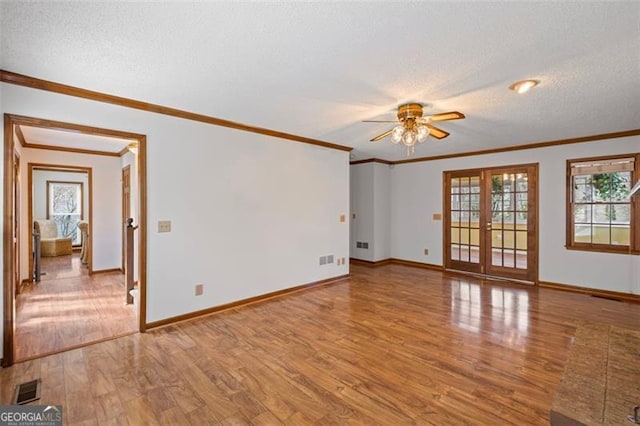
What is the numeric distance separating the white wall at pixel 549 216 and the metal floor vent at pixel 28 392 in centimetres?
643

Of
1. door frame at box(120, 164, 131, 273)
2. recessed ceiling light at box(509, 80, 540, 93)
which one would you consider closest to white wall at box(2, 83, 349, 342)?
door frame at box(120, 164, 131, 273)

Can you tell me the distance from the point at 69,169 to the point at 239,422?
21.0 ft

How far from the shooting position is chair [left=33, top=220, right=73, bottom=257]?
313 inches

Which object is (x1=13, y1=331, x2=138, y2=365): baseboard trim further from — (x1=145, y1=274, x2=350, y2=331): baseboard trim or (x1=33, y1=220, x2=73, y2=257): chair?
(x1=33, y1=220, x2=73, y2=257): chair

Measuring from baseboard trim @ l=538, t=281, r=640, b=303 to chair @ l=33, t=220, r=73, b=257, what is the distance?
11036 millimetres

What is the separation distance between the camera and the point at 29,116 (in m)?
2.77

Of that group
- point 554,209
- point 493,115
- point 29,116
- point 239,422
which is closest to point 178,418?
point 239,422

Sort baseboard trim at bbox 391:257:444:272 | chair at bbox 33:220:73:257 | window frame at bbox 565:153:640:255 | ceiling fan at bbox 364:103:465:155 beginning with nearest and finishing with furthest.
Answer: ceiling fan at bbox 364:103:465:155 < window frame at bbox 565:153:640:255 < baseboard trim at bbox 391:257:444:272 < chair at bbox 33:220:73:257

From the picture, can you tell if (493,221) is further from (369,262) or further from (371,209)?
(369,262)

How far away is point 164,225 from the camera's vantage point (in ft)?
11.6

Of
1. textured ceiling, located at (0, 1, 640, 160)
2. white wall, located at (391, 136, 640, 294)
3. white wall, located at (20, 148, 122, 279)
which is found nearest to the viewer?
textured ceiling, located at (0, 1, 640, 160)

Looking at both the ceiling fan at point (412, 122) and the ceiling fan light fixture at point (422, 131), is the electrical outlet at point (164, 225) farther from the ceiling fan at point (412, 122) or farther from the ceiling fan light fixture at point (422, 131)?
the ceiling fan light fixture at point (422, 131)

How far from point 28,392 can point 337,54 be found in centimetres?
339

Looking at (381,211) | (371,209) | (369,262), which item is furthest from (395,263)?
(371,209)
